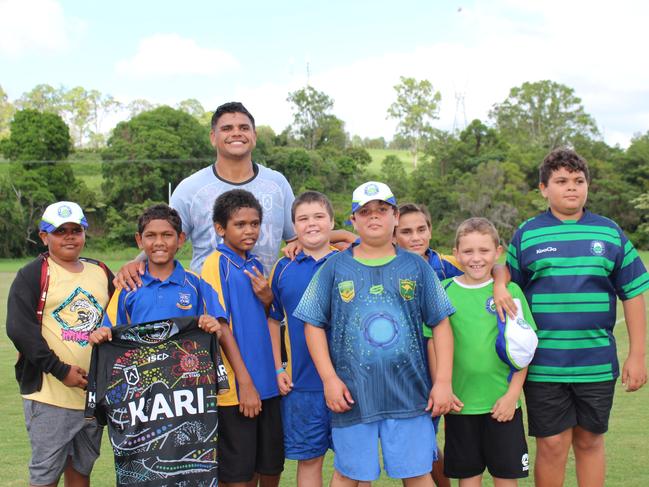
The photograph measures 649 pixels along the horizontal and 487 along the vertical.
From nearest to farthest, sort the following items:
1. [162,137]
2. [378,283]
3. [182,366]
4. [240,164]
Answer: [378,283] → [182,366] → [240,164] → [162,137]

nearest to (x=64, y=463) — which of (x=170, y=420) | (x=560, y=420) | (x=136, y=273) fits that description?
(x=170, y=420)

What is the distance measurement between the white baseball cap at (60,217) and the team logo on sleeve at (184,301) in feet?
2.76

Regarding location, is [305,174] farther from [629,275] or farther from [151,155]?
[629,275]

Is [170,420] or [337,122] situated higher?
[337,122]

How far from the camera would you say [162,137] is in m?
57.5

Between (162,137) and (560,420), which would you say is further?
(162,137)

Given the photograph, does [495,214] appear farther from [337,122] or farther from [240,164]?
[240,164]

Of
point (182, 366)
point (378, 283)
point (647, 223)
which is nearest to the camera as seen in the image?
point (378, 283)

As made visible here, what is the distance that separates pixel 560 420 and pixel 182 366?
89.7 inches

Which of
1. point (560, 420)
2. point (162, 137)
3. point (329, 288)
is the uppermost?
point (162, 137)

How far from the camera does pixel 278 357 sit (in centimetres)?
441

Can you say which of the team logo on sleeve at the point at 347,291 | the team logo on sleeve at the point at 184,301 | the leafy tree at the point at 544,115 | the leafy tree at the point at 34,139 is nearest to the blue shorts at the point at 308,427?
the team logo on sleeve at the point at 347,291

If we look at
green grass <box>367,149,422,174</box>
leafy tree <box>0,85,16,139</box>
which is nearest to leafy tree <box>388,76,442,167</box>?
green grass <box>367,149,422,174</box>

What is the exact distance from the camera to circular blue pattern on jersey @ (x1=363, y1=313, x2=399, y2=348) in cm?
390
